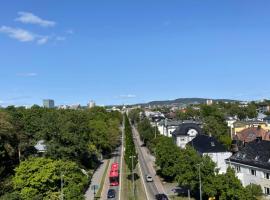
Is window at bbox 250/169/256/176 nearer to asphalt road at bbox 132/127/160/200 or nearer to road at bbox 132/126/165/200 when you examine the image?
road at bbox 132/126/165/200

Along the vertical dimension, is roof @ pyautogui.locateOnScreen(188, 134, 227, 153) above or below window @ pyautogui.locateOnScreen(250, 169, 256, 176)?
above

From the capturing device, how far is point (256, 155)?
233 feet

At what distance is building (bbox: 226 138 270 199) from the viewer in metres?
65.4

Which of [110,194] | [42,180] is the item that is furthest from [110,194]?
[42,180]

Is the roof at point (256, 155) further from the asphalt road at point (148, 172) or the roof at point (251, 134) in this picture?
the roof at point (251, 134)

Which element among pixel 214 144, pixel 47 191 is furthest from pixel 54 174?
pixel 214 144

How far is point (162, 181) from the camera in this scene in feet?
278

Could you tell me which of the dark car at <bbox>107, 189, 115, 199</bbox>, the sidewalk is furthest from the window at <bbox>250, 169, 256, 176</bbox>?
the sidewalk

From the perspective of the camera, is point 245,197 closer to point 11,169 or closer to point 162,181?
point 162,181

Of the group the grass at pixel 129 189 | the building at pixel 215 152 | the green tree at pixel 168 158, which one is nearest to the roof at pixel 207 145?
the building at pixel 215 152

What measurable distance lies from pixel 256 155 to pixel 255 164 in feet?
9.51

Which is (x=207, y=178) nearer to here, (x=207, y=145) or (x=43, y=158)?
(x=43, y=158)

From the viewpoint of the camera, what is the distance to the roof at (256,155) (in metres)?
67.4

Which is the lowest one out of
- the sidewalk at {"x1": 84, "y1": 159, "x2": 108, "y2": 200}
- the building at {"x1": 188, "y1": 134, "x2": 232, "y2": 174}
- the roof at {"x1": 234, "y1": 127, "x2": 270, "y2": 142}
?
the sidewalk at {"x1": 84, "y1": 159, "x2": 108, "y2": 200}
